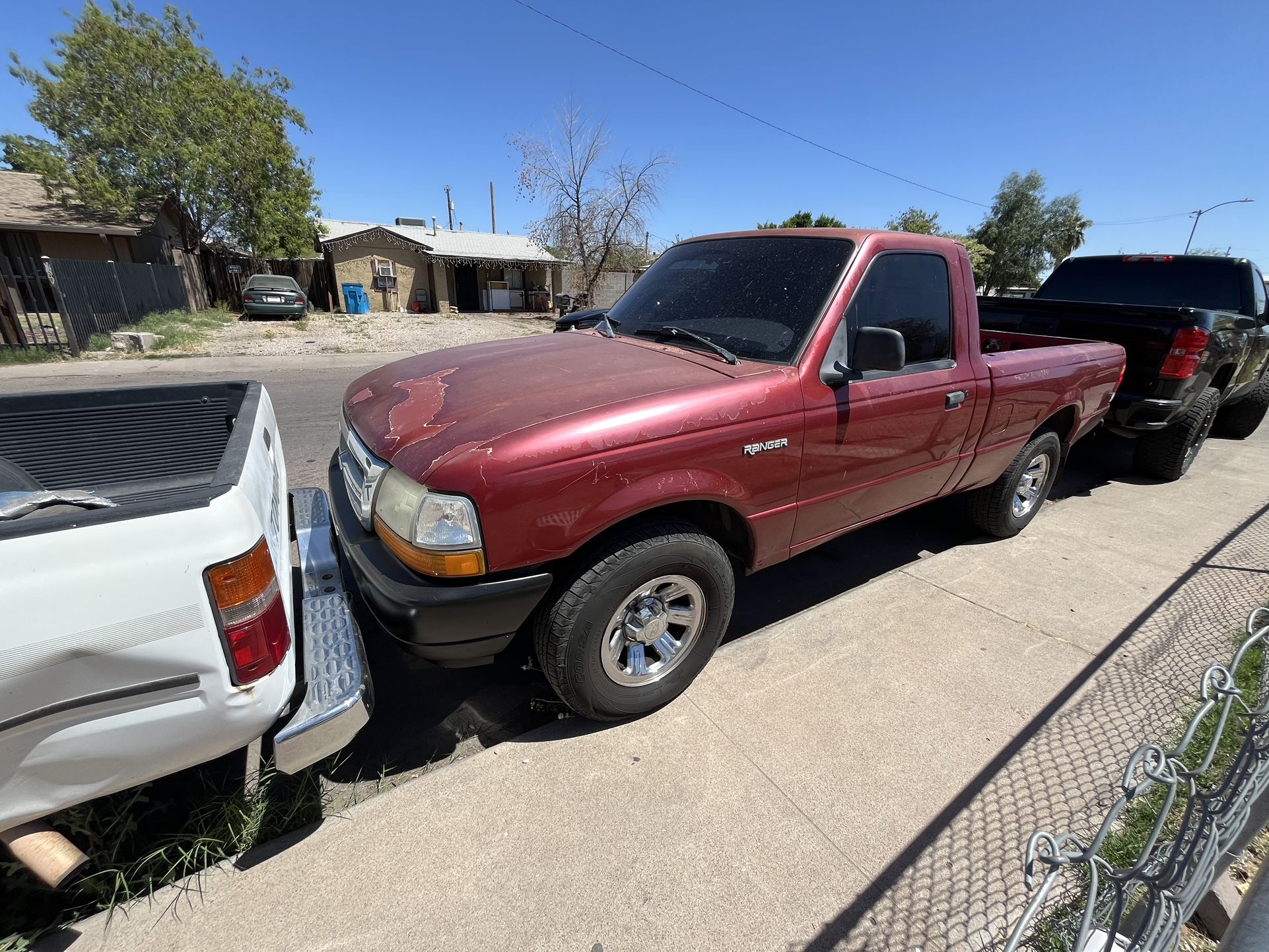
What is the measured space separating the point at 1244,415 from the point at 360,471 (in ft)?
33.6

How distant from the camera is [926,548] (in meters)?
4.33

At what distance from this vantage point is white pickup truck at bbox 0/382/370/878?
4.25 ft

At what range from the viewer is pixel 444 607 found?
1.98 meters

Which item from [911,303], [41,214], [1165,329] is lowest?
[1165,329]

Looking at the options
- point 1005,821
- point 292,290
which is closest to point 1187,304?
point 1005,821

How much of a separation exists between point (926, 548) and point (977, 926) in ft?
9.39

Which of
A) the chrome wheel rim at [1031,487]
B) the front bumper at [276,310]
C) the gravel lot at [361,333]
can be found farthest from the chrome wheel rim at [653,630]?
the front bumper at [276,310]

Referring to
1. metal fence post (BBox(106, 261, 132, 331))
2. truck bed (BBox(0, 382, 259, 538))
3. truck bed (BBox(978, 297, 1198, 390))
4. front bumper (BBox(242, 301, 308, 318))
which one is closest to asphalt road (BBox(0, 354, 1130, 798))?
truck bed (BBox(0, 382, 259, 538))

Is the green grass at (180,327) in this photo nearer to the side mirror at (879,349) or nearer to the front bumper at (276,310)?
the front bumper at (276,310)

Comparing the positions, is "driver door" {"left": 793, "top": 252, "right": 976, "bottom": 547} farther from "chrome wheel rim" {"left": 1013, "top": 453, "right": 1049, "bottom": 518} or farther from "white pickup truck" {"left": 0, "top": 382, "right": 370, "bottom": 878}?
"white pickup truck" {"left": 0, "top": 382, "right": 370, "bottom": 878}

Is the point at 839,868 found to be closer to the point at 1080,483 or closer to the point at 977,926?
the point at 977,926

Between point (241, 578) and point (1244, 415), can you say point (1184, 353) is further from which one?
point (241, 578)

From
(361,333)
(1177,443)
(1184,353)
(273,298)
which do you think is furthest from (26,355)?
(1177,443)

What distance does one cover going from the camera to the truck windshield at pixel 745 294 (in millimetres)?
2779
